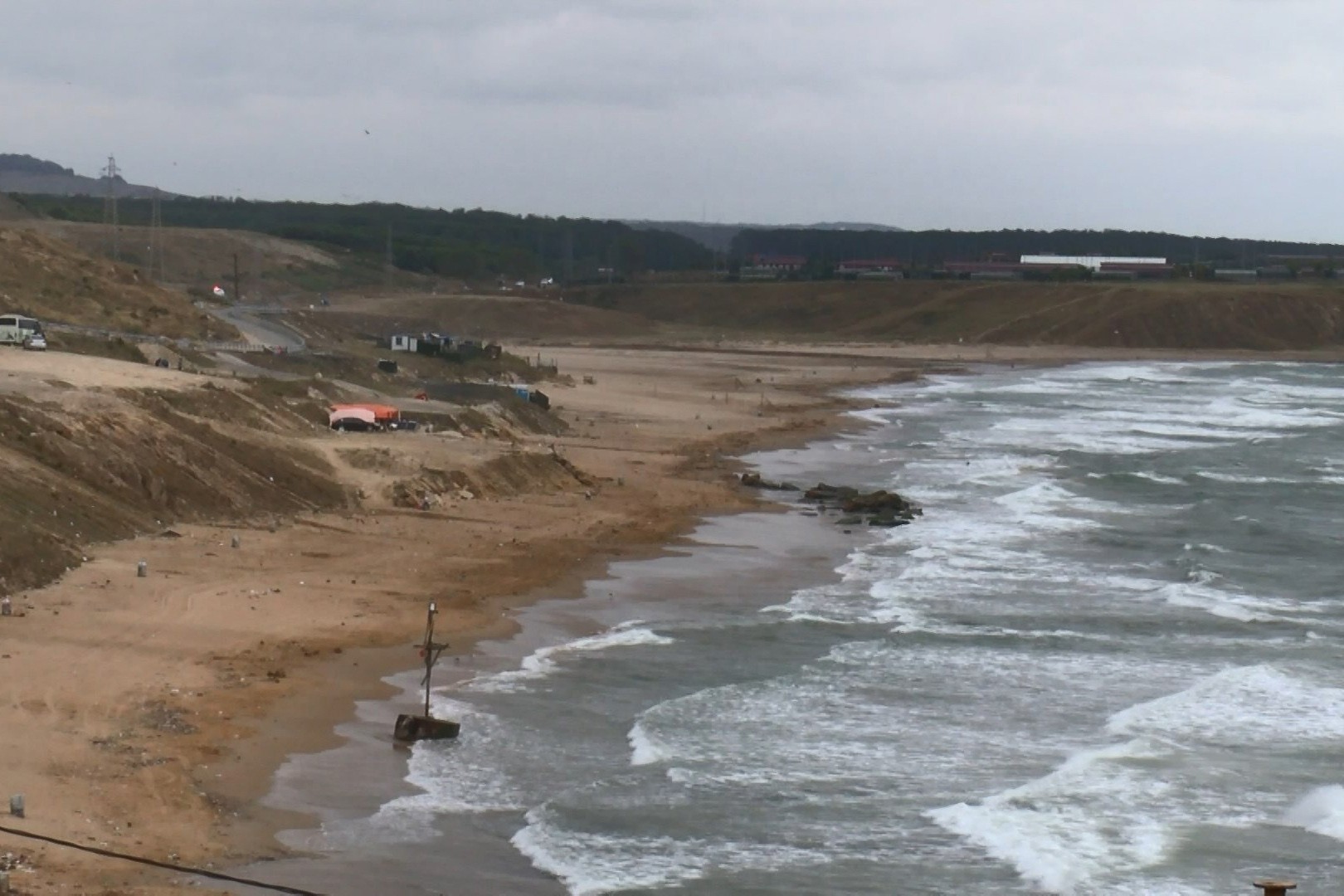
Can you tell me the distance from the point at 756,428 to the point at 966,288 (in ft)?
327

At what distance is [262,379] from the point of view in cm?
4803

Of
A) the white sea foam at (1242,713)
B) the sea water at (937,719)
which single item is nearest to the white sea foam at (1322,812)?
the sea water at (937,719)

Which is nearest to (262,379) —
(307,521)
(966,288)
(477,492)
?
(477,492)

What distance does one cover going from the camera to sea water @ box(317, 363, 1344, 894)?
1847cm

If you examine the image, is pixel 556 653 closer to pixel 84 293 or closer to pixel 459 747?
pixel 459 747

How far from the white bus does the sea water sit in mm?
20087

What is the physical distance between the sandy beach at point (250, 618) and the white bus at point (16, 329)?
9.97 feet

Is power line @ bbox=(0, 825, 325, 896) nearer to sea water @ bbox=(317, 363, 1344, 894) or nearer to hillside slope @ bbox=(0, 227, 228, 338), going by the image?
sea water @ bbox=(317, 363, 1344, 894)

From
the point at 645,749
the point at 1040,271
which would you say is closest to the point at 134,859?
the point at 645,749

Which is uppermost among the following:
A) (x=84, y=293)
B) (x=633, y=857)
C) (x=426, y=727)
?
(x=84, y=293)

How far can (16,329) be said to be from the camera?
46656 mm

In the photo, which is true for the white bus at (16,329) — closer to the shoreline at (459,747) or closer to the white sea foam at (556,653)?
the shoreline at (459,747)

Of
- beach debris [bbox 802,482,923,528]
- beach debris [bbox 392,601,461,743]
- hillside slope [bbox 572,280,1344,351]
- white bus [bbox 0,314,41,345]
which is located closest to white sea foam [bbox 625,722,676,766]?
beach debris [bbox 392,601,461,743]

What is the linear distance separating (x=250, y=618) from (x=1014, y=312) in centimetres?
13104
